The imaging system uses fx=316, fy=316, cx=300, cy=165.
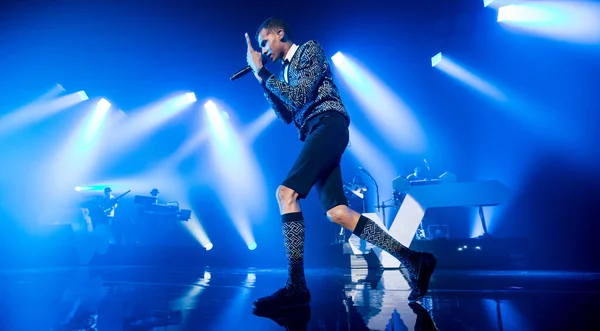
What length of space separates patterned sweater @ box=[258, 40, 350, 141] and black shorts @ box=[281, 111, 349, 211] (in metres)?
0.07

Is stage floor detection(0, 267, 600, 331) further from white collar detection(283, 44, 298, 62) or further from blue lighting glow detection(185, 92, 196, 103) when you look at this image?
blue lighting glow detection(185, 92, 196, 103)

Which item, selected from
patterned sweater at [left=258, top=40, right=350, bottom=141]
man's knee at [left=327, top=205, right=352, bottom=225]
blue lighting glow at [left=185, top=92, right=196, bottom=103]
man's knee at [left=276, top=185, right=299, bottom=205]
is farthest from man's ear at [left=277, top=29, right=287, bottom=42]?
blue lighting glow at [left=185, top=92, right=196, bottom=103]

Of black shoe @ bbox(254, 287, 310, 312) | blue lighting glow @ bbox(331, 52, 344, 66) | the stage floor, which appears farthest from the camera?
blue lighting glow @ bbox(331, 52, 344, 66)

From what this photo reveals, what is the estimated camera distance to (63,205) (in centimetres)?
839

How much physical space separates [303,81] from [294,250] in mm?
962

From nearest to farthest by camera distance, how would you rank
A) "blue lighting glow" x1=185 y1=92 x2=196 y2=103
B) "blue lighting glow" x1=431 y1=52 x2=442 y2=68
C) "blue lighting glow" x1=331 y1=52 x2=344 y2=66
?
1. "blue lighting glow" x1=431 y1=52 x2=442 y2=68
2. "blue lighting glow" x1=331 y1=52 x2=344 y2=66
3. "blue lighting glow" x1=185 y1=92 x2=196 y2=103

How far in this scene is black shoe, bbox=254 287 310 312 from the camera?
5.12 feet

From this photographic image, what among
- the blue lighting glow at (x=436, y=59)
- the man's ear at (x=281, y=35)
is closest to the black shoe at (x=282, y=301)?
the man's ear at (x=281, y=35)

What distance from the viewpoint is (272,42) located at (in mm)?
2098

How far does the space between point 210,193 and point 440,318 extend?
364 inches

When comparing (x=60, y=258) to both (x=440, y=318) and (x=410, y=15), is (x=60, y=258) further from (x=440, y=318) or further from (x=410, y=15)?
(x=410, y=15)

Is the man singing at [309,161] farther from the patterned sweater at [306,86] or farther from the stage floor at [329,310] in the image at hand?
the stage floor at [329,310]

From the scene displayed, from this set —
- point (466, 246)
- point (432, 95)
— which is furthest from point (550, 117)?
point (466, 246)

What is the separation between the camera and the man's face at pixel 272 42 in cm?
210
